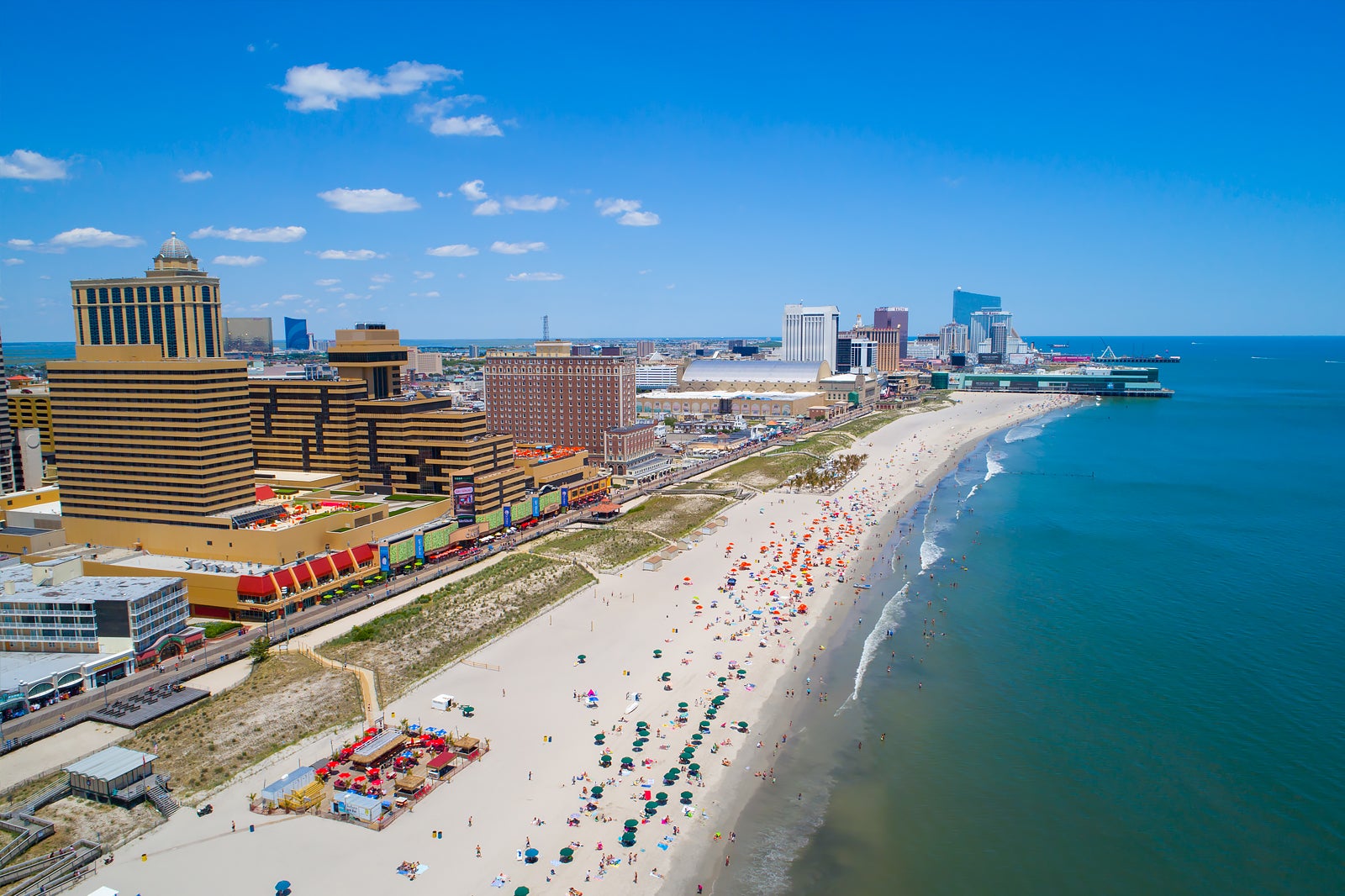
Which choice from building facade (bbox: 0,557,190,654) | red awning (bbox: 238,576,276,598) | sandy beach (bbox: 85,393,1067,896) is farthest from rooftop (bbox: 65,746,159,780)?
red awning (bbox: 238,576,276,598)

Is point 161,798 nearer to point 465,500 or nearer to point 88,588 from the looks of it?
point 88,588

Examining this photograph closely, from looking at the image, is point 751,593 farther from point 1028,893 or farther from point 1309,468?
point 1309,468

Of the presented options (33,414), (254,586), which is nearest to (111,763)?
(254,586)

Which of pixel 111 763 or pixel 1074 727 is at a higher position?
pixel 111 763

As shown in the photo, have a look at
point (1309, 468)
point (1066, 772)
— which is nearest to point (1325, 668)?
point (1066, 772)

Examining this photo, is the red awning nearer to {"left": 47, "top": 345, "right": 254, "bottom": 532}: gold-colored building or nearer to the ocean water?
{"left": 47, "top": 345, "right": 254, "bottom": 532}: gold-colored building
